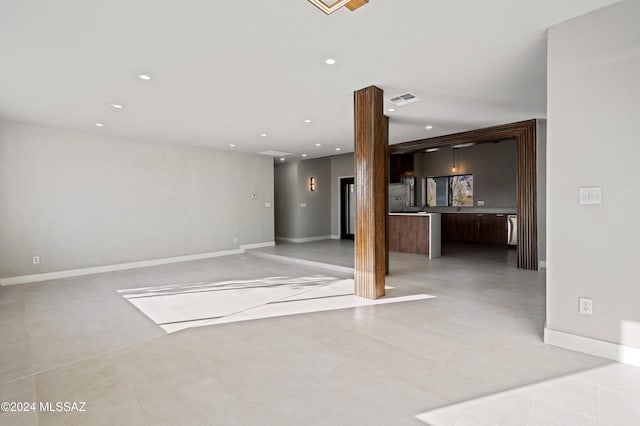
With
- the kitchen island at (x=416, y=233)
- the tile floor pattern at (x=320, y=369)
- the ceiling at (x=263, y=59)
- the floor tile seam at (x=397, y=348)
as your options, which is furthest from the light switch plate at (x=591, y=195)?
the kitchen island at (x=416, y=233)

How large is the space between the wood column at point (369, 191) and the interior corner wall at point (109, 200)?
5.05 meters

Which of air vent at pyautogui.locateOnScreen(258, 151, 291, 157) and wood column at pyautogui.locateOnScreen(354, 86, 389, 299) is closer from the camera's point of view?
wood column at pyautogui.locateOnScreen(354, 86, 389, 299)

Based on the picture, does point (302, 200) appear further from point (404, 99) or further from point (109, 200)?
point (404, 99)

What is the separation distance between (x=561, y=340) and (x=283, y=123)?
4958mm

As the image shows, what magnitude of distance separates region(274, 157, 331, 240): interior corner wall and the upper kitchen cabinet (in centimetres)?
259

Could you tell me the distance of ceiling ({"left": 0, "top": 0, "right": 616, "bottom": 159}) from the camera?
244 cm

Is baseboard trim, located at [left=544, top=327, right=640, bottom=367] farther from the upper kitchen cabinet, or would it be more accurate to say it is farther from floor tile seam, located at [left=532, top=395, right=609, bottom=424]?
the upper kitchen cabinet

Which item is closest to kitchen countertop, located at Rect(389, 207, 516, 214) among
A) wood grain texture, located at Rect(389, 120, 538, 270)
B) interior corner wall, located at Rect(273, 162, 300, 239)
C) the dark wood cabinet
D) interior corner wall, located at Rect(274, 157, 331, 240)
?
the dark wood cabinet

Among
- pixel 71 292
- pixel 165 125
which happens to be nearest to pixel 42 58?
pixel 165 125

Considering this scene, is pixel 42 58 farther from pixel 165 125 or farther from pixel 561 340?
pixel 561 340

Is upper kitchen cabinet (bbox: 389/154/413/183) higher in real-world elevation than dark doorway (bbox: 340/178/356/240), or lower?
higher

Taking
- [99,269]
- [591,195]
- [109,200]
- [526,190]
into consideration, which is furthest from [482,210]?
[99,269]

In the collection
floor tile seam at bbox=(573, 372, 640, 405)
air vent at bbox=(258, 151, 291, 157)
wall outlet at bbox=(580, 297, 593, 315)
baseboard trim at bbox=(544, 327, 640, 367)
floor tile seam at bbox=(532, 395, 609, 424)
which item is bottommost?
floor tile seam at bbox=(573, 372, 640, 405)

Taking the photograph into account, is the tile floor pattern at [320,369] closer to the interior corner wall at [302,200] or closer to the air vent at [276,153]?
the air vent at [276,153]
